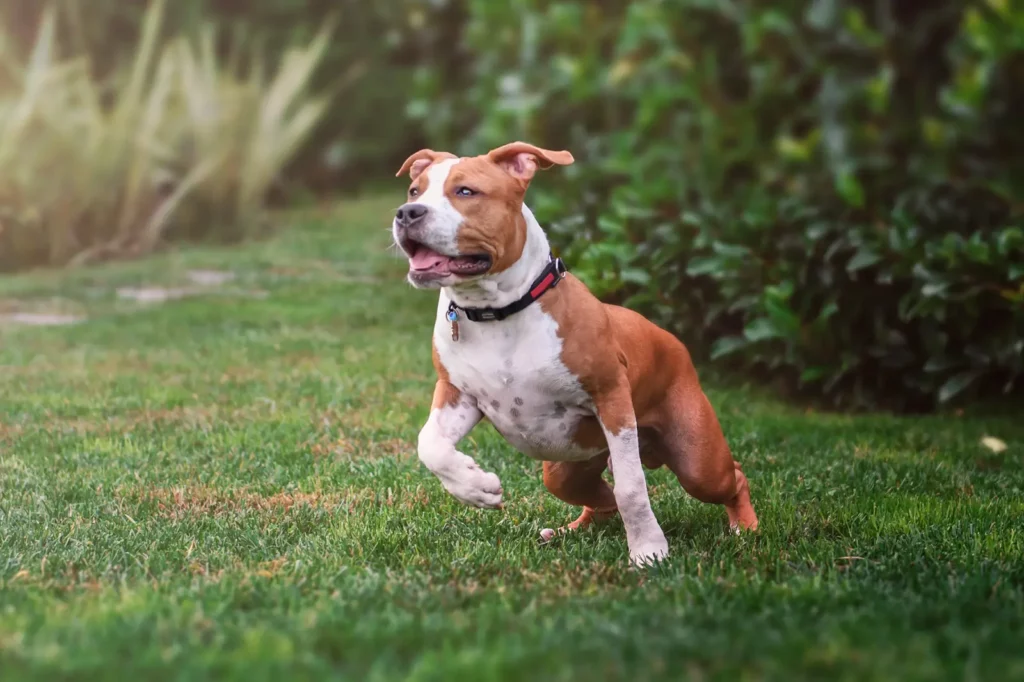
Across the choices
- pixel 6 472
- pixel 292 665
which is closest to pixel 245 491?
pixel 6 472

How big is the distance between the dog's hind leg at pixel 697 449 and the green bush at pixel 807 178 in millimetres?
1940

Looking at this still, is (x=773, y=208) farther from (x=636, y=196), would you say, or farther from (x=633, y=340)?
(x=633, y=340)

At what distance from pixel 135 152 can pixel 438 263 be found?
28.1ft

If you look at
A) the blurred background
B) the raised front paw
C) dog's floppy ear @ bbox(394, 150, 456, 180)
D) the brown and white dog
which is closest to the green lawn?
the raised front paw

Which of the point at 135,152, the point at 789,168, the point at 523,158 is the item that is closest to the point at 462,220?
the point at 523,158

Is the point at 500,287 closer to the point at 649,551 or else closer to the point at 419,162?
the point at 419,162

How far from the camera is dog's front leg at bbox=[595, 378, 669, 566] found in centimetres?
372

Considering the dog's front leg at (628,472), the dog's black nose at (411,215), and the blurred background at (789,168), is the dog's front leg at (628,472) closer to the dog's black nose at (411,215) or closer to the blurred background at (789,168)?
the dog's black nose at (411,215)

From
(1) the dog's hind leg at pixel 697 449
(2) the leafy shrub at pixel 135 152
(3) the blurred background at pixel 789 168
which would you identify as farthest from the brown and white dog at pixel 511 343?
(2) the leafy shrub at pixel 135 152

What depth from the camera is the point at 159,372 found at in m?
7.27

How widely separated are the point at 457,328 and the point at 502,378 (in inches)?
8.7

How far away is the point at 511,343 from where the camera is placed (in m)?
3.71

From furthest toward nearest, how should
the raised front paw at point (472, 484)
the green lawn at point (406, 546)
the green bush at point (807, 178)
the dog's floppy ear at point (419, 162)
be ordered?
the green bush at point (807, 178) < the dog's floppy ear at point (419, 162) < the raised front paw at point (472, 484) < the green lawn at point (406, 546)

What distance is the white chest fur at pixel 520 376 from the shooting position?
145 inches
